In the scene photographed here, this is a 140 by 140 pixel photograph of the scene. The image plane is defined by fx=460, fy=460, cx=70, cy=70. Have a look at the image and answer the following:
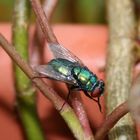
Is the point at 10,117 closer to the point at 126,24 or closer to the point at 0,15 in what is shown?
the point at 126,24

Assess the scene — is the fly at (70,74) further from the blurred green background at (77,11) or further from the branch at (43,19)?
the blurred green background at (77,11)

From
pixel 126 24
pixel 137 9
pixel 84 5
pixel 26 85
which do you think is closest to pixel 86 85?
pixel 26 85

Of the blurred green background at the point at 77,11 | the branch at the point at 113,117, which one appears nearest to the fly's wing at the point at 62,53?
the branch at the point at 113,117

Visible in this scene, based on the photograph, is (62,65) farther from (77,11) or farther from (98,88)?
(77,11)

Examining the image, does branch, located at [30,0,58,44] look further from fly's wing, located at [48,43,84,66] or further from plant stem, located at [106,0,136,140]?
plant stem, located at [106,0,136,140]

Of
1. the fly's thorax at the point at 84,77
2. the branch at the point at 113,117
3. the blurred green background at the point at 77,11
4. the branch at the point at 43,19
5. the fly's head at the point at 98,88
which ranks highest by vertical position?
the branch at the point at 43,19

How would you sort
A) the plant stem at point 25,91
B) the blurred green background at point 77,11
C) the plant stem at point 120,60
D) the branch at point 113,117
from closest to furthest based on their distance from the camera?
the branch at point 113,117
the plant stem at point 120,60
the plant stem at point 25,91
the blurred green background at point 77,11

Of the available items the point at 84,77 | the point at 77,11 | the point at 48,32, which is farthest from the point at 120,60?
the point at 77,11

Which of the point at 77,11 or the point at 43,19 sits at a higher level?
the point at 43,19
